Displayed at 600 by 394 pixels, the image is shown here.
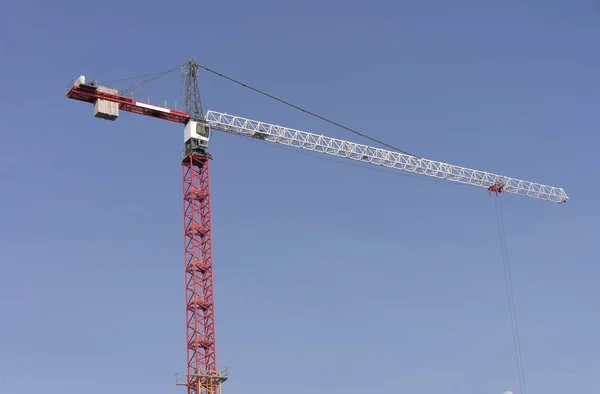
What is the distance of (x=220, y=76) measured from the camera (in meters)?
171

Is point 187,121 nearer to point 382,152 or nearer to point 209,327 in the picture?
point 209,327

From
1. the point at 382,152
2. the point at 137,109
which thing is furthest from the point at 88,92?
the point at 382,152

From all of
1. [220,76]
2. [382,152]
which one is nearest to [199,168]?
[220,76]

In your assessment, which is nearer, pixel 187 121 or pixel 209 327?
pixel 209 327

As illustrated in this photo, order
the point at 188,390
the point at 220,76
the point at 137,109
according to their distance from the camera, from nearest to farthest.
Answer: the point at 188,390 → the point at 137,109 → the point at 220,76

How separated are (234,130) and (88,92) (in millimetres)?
28117

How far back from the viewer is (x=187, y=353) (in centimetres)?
14938

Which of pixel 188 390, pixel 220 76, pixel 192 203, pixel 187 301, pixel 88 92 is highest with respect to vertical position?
pixel 220 76

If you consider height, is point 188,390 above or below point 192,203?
below

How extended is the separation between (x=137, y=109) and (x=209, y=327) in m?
33.2

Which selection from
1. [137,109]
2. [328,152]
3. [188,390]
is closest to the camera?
[188,390]

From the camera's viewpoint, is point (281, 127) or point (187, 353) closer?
point (187, 353)

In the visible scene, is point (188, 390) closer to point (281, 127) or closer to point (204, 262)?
point (204, 262)

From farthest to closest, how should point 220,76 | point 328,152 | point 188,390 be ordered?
point 328,152
point 220,76
point 188,390
